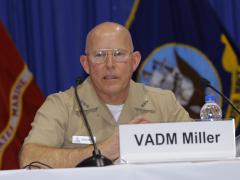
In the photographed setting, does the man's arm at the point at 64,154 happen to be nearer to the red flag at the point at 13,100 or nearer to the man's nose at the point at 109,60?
the man's nose at the point at 109,60

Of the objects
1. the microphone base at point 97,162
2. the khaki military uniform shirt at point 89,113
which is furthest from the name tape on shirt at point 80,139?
the microphone base at point 97,162

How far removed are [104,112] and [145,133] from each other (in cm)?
80

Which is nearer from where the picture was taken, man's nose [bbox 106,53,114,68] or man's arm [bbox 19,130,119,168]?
man's arm [bbox 19,130,119,168]

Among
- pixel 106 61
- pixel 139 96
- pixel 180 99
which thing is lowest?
pixel 180 99

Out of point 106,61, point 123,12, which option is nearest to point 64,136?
point 106,61

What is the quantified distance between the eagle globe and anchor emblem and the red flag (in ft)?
2.37

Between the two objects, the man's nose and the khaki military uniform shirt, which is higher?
the man's nose

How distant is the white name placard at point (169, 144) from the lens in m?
1.64

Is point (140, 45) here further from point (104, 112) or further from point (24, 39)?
point (104, 112)

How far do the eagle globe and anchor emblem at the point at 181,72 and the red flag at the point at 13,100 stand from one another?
72cm

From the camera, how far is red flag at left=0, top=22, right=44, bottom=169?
3.50 metres

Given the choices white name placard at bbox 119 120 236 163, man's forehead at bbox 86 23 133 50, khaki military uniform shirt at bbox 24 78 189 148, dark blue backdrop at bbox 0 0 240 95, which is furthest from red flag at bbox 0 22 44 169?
white name placard at bbox 119 120 236 163

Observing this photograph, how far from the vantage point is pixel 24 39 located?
3.57 m

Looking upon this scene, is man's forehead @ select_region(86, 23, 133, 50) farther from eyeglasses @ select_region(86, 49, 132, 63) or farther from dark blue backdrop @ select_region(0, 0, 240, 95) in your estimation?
dark blue backdrop @ select_region(0, 0, 240, 95)
